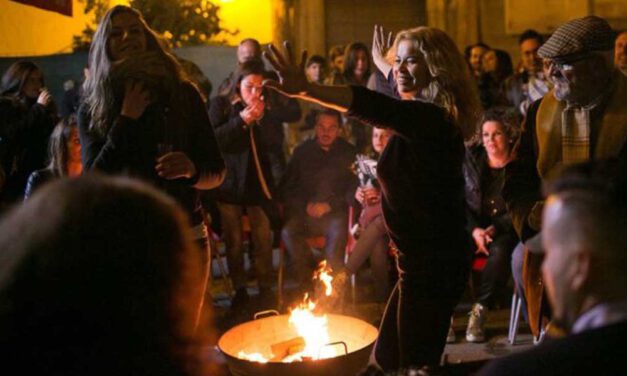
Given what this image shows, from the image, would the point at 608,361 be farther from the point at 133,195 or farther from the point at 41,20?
the point at 41,20

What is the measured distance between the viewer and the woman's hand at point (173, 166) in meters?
3.30

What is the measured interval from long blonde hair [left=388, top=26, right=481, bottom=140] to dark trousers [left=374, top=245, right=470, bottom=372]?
1.76ft

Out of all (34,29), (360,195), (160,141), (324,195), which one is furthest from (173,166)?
(34,29)

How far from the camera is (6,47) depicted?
10.1 metres

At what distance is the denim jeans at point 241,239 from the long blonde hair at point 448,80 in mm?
3725

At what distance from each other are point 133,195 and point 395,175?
71.7 inches

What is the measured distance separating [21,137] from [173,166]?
12.4 ft

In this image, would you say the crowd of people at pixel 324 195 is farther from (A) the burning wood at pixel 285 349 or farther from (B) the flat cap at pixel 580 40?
(A) the burning wood at pixel 285 349

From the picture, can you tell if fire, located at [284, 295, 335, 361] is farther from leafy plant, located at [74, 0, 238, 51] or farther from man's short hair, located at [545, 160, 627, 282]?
leafy plant, located at [74, 0, 238, 51]

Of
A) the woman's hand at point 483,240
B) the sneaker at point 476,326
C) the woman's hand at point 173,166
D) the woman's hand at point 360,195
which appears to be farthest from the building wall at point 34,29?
the woman's hand at point 173,166

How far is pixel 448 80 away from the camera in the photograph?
323 cm

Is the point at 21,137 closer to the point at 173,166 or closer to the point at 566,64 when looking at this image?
the point at 173,166

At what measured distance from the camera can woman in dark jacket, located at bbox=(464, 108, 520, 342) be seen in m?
6.05

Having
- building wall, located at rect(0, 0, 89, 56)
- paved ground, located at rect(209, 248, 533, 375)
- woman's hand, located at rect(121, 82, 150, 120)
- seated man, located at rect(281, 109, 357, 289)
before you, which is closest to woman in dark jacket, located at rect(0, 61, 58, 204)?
paved ground, located at rect(209, 248, 533, 375)
